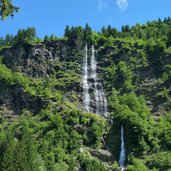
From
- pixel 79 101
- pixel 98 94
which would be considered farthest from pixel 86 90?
pixel 79 101

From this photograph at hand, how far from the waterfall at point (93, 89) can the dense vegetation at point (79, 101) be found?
182cm

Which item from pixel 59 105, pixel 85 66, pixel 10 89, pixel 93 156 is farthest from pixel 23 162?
pixel 85 66

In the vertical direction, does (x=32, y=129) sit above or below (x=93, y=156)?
above

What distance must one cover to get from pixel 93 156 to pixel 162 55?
159ft

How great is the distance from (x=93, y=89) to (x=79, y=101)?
7253 mm

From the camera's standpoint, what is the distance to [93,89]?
115 m

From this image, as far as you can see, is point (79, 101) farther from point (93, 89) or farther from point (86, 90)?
point (93, 89)

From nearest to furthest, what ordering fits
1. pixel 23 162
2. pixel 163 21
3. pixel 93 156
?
1. pixel 23 162
2. pixel 93 156
3. pixel 163 21

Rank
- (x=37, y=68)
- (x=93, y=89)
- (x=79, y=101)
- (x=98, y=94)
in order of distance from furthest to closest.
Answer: (x=37, y=68)
(x=93, y=89)
(x=98, y=94)
(x=79, y=101)

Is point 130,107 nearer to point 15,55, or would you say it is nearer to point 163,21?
point 15,55

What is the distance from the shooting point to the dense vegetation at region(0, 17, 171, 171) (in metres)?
78.9

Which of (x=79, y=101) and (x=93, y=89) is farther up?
(x=93, y=89)

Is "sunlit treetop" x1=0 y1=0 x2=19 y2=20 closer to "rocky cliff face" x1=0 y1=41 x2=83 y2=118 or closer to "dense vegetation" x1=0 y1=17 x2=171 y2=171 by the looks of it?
"dense vegetation" x1=0 y1=17 x2=171 y2=171

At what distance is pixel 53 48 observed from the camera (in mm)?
129000
